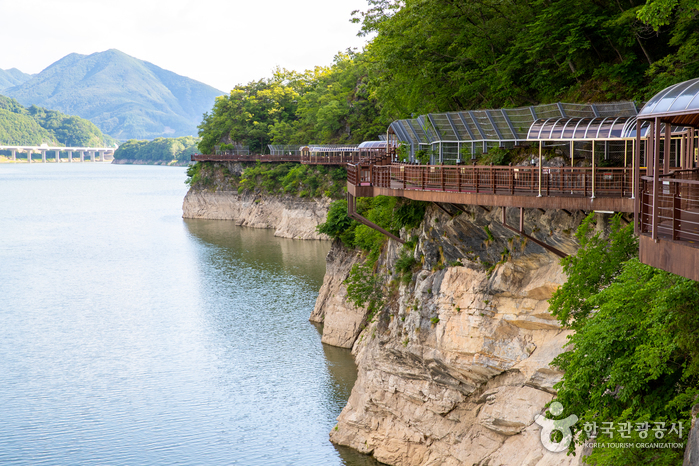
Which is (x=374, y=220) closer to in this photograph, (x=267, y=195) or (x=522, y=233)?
(x=522, y=233)

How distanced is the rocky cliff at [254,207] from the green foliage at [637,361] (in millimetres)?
65570

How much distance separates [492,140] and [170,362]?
22255mm

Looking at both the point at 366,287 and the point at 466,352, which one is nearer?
the point at 466,352

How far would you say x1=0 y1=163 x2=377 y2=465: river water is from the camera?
87.6 ft

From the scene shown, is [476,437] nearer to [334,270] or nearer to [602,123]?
[602,123]

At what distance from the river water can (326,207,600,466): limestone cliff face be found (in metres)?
2.64

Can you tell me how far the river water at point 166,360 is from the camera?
87.6 feet

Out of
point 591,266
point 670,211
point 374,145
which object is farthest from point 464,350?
point 374,145

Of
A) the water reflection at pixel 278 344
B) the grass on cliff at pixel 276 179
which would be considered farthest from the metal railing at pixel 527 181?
the grass on cliff at pixel 276 179

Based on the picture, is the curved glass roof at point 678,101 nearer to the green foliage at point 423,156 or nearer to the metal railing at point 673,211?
the metal railing at point 673,211

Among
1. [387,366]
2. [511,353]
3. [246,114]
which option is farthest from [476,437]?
[246,114]

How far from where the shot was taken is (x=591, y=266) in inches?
642

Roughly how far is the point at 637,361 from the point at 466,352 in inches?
389

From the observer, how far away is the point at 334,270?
41688mm
